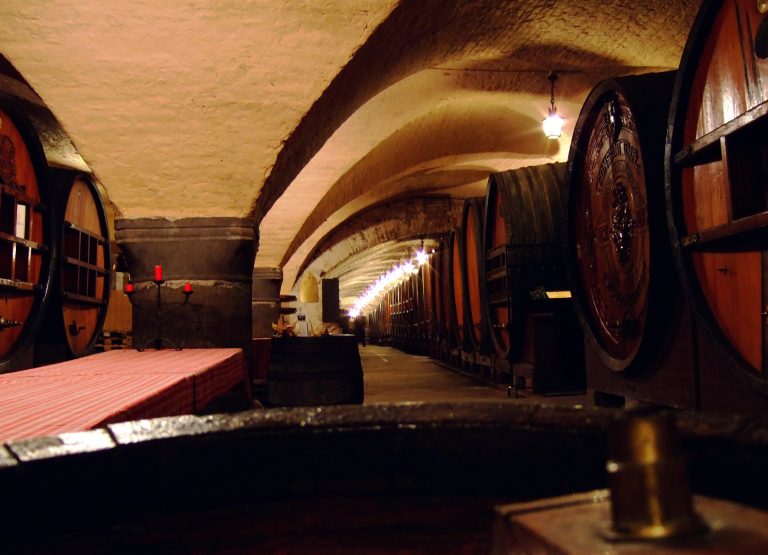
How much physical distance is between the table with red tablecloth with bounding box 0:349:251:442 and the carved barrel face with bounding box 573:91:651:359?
1890mm

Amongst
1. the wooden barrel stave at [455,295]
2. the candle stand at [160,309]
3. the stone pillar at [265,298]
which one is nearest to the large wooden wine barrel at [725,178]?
the candle stand at [160,309]

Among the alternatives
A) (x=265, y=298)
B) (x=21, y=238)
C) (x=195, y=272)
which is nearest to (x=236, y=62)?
(x=195, y=272)

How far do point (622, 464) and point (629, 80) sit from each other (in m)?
2.61

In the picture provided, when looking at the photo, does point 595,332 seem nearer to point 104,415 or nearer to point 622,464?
point 104,415

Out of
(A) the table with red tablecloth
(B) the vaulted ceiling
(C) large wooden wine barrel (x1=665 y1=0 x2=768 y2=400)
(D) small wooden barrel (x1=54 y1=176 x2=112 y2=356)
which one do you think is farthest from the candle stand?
(C) large wooden wine barrel (x1=665 y1=0 x2=768 y2=400)

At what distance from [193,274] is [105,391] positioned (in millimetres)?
2190

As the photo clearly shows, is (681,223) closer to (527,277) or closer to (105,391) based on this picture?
(105,391)

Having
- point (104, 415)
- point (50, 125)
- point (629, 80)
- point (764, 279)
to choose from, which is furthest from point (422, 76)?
point (104, 415)

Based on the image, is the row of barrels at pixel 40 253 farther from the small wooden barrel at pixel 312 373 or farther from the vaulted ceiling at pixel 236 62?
the small wooden barrel at pixel 312 373

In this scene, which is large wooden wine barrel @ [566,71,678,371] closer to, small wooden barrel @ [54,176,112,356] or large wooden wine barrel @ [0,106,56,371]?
large wooden wine barrel @ [0,106,56,371]

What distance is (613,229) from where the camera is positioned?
2.91 meters

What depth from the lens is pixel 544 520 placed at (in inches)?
21.6

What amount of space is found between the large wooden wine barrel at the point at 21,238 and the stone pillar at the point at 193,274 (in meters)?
0.62

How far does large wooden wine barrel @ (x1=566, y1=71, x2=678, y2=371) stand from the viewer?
254cm
